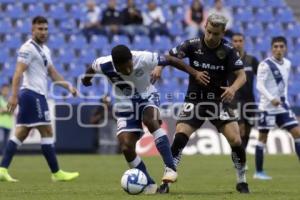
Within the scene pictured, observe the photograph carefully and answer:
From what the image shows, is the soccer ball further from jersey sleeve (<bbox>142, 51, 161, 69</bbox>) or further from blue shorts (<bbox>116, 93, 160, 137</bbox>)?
jersey sleeve (<bbox>142, 51, 161, 69</bbox>)

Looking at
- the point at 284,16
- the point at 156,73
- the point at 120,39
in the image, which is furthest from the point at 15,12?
the point at 156,73

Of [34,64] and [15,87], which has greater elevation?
[34,64]

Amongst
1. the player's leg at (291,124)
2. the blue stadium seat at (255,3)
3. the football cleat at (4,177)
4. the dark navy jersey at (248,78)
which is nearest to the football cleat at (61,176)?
the football cleat at (4,177)

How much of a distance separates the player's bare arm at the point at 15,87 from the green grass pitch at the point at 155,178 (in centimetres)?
115

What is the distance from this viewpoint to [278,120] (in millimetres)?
14102

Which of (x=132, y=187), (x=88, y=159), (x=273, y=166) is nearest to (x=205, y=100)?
(x=132, y=187)

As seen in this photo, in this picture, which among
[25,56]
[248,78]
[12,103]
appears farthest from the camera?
[248,78]

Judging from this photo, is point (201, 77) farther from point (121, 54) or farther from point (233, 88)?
point (121, 54)

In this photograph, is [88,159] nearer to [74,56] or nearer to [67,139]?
[67,139]

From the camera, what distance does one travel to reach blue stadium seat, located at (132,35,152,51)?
2456 centimetres

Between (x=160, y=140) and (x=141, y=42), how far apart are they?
1508 cm

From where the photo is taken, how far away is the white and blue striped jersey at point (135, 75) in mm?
9828

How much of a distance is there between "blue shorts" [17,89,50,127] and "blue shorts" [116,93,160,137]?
2.81m

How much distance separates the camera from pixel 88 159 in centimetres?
1938
